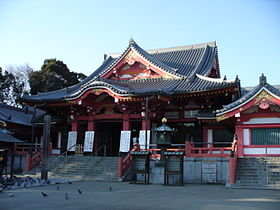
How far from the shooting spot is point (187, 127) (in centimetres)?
2184

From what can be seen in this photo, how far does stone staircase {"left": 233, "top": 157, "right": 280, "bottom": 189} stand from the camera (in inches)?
561

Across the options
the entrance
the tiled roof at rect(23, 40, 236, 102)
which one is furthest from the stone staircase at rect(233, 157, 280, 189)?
the entrance

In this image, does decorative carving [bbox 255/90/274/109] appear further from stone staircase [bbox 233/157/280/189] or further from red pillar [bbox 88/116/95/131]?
red pillar [bbox 88/116/95/131]

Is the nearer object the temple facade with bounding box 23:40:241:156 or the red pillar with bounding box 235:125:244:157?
the red pillar with bounding box 235:125:244:157

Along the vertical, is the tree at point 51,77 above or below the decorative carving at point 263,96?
above

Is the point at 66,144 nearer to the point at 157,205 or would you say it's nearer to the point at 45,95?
the point at 45,95

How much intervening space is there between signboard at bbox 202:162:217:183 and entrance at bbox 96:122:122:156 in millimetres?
9463

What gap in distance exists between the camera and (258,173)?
1523 centimetres

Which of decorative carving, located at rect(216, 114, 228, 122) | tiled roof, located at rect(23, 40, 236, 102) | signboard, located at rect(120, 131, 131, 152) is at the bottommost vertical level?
signboard, located at rect(120, 131, 131, 152)

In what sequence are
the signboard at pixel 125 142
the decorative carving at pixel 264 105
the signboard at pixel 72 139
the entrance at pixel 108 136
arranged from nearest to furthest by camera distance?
the decorative carving at pixel 264 105 < the signboard at pixel 125 142 < the signboard at pixel 72 139 < the entrance at pixel 108 136

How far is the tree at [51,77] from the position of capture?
4375 centimetres

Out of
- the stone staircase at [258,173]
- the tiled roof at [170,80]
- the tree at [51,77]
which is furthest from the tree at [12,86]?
the stone staircase at [258,173]

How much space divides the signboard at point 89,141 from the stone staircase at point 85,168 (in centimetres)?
151

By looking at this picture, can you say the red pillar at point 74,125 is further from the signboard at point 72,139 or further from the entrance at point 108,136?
the entrance at point 108,136
